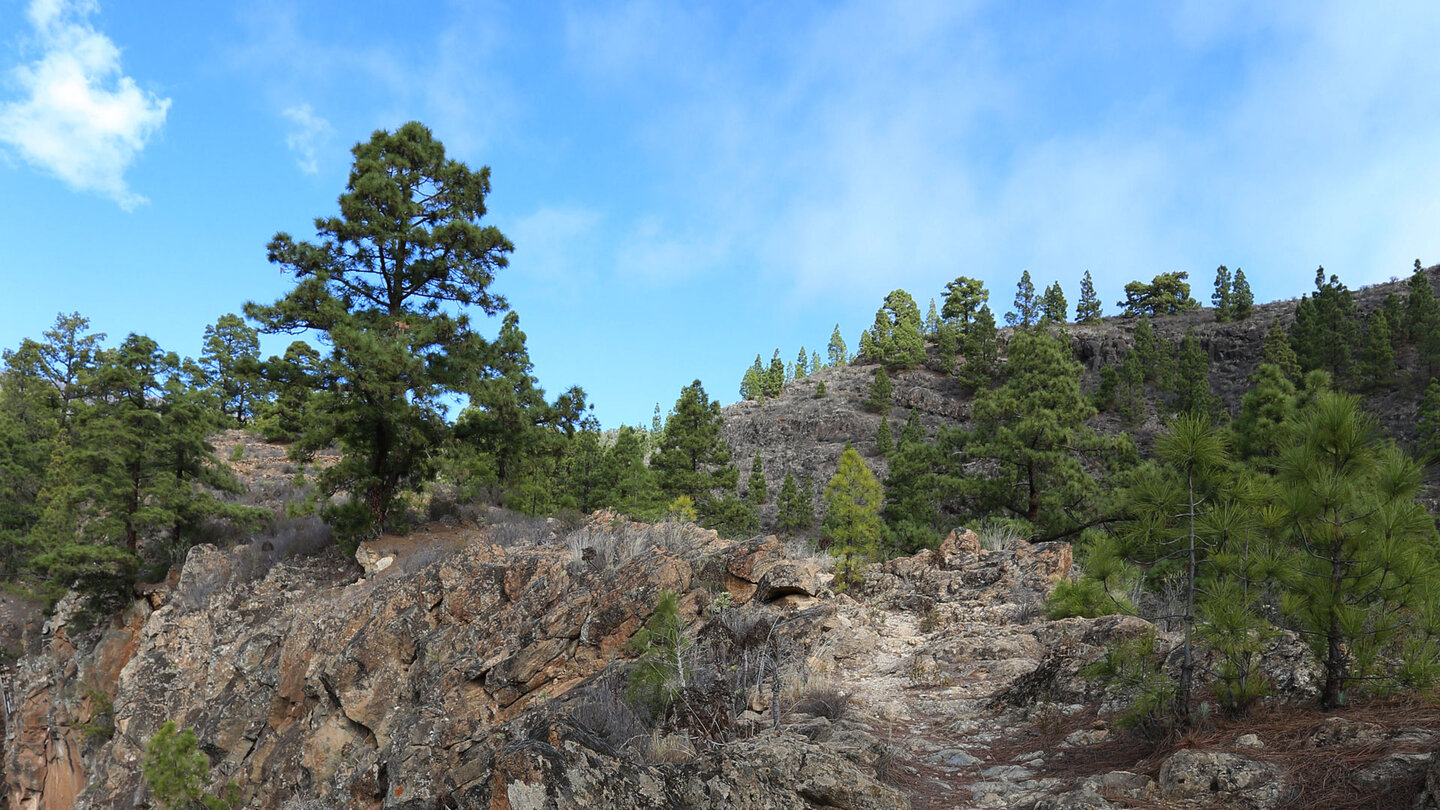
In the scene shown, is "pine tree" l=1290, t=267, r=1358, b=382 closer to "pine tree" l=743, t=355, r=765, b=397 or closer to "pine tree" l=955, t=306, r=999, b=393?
"pine tree" l=955, t=306, r=999, b=393

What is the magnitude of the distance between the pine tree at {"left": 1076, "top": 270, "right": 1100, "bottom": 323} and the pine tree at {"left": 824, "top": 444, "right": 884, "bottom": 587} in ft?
249

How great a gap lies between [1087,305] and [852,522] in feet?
260

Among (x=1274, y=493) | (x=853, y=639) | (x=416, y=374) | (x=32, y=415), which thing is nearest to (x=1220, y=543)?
(x=1274, y=493)

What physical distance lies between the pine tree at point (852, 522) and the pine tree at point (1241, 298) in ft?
213

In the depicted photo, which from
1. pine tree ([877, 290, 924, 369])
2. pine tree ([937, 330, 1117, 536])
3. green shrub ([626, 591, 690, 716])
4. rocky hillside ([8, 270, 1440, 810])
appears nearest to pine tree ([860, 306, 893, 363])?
pine tree ([877, 290, 924, 369])

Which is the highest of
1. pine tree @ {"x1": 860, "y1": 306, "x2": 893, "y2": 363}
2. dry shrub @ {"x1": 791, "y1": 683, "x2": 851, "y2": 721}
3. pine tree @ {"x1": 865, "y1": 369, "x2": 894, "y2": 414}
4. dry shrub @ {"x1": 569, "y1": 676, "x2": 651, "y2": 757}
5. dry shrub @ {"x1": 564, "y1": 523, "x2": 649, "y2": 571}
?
pine tree @ {"x1": 860, "y1": 306, "x2": 893, "y2": 363}

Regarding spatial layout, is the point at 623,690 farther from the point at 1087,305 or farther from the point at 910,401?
the point at 1087,305

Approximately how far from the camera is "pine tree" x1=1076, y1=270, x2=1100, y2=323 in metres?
81.4

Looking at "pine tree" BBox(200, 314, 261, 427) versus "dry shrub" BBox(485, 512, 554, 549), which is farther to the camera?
"pine tree" BBox(200, 314, 261, 427)

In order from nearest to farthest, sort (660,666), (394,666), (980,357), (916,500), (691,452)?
(660,666)
(394,666)
(916,500)
(691,452)
(980,357)

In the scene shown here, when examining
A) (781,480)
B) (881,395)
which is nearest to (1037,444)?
(781,480)

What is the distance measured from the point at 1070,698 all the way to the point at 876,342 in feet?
243

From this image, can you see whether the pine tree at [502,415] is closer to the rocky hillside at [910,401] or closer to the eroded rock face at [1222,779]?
the eroded rock face at [1222,779]

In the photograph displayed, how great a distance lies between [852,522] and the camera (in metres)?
15.3
